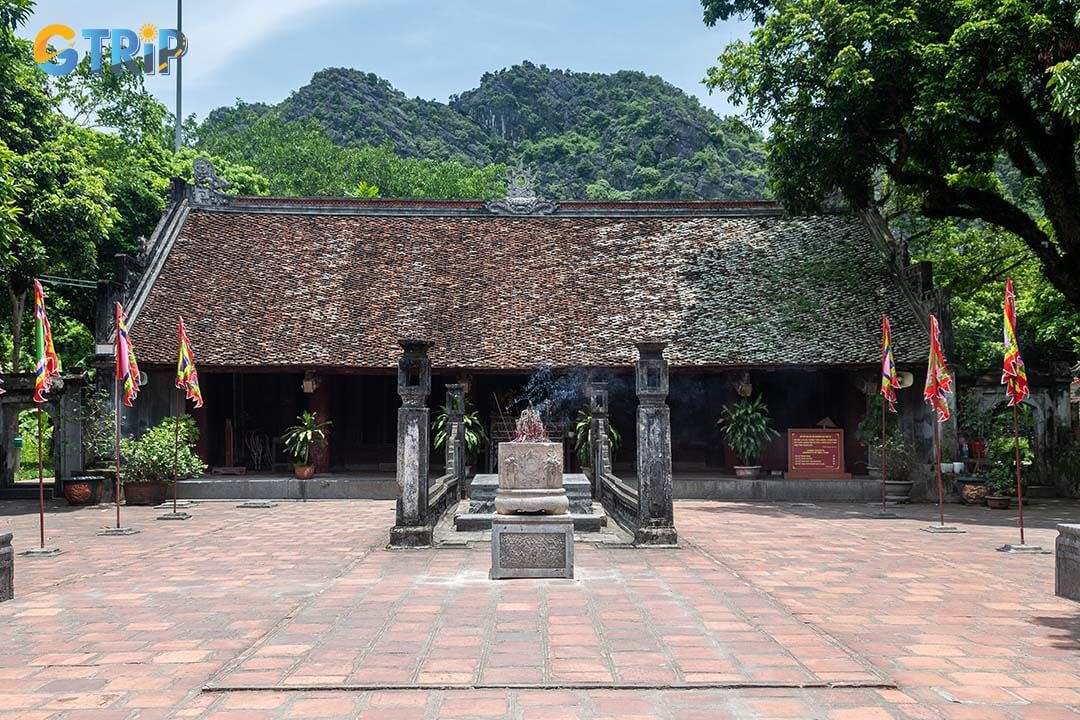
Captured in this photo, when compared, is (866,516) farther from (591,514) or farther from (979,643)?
(979,643)

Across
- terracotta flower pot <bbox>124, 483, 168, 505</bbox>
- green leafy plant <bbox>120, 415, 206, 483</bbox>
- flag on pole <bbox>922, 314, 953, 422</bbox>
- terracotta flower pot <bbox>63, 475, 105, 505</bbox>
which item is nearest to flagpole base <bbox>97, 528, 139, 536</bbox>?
green leafy plant <bbox>120, 415, 206, 483</bbox>

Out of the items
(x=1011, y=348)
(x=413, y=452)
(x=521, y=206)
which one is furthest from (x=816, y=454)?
(x=521, y=206)

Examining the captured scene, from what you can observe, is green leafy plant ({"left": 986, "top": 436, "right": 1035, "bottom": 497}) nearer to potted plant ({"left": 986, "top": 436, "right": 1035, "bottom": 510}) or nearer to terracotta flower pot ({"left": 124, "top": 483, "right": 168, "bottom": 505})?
potted plant ({"left": 986, "top": 436, "right": 1035, "bottom": 510})

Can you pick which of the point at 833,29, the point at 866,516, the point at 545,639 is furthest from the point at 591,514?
the point at 833,29

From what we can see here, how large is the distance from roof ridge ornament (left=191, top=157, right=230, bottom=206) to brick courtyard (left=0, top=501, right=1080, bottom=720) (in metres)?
14.2

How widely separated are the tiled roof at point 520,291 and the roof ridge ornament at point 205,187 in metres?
0.34

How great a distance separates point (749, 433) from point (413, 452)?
382 inches

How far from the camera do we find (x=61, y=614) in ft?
25.0

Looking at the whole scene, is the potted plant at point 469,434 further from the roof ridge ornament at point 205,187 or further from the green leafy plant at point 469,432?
the roof ridge ornament at point 205,187

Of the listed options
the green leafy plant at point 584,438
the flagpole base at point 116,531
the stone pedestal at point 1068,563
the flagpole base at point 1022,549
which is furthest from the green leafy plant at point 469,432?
the stone pedestal at point 1068,563

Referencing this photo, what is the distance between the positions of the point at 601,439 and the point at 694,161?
149 feet

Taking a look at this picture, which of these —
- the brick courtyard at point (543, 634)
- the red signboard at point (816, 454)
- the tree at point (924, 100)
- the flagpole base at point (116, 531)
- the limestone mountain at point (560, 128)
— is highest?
the limestone mountain at point (560, 128)

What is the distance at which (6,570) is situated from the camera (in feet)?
27.1

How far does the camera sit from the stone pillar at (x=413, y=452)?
37.6ft
